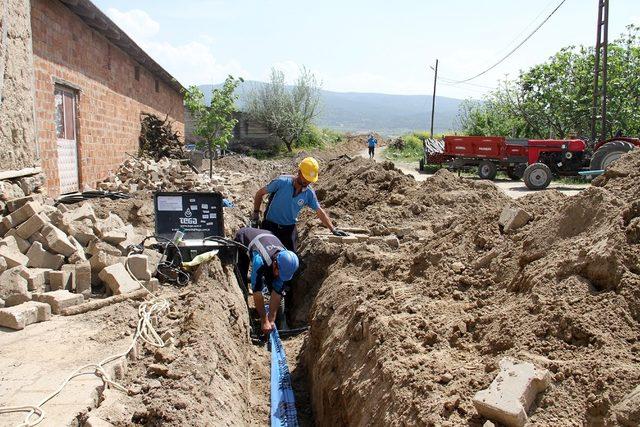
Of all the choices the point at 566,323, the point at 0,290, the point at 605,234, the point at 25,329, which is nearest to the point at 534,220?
the point at 605,234

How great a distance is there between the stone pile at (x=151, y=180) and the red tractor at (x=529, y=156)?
393 inches

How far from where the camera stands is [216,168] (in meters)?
20.5

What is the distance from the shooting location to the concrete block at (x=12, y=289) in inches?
198

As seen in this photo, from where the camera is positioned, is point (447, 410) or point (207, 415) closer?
point (447, 410)

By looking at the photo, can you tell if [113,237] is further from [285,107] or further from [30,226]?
[285,107]

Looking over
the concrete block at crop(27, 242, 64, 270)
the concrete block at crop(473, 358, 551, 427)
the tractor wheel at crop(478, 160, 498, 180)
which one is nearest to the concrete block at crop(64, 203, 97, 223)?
the concrete block at crop(27, 242, 64, 270)

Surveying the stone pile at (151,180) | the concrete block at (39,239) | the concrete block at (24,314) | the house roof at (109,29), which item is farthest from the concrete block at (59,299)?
the house roof at (109,29)

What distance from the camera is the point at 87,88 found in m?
12.2

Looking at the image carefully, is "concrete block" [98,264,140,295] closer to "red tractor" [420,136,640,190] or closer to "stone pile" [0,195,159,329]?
"stone pile" [0,195,159,329]

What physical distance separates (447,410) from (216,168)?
1839cm

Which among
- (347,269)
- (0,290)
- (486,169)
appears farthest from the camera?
(486,169)

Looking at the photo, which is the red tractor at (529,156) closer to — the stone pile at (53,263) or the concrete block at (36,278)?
the stone pile at (53,263)

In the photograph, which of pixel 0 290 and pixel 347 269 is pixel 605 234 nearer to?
pixel 347 269

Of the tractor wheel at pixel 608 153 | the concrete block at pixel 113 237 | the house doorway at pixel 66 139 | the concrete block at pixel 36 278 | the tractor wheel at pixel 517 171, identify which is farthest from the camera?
the tractor wheel at pixel 517 171
